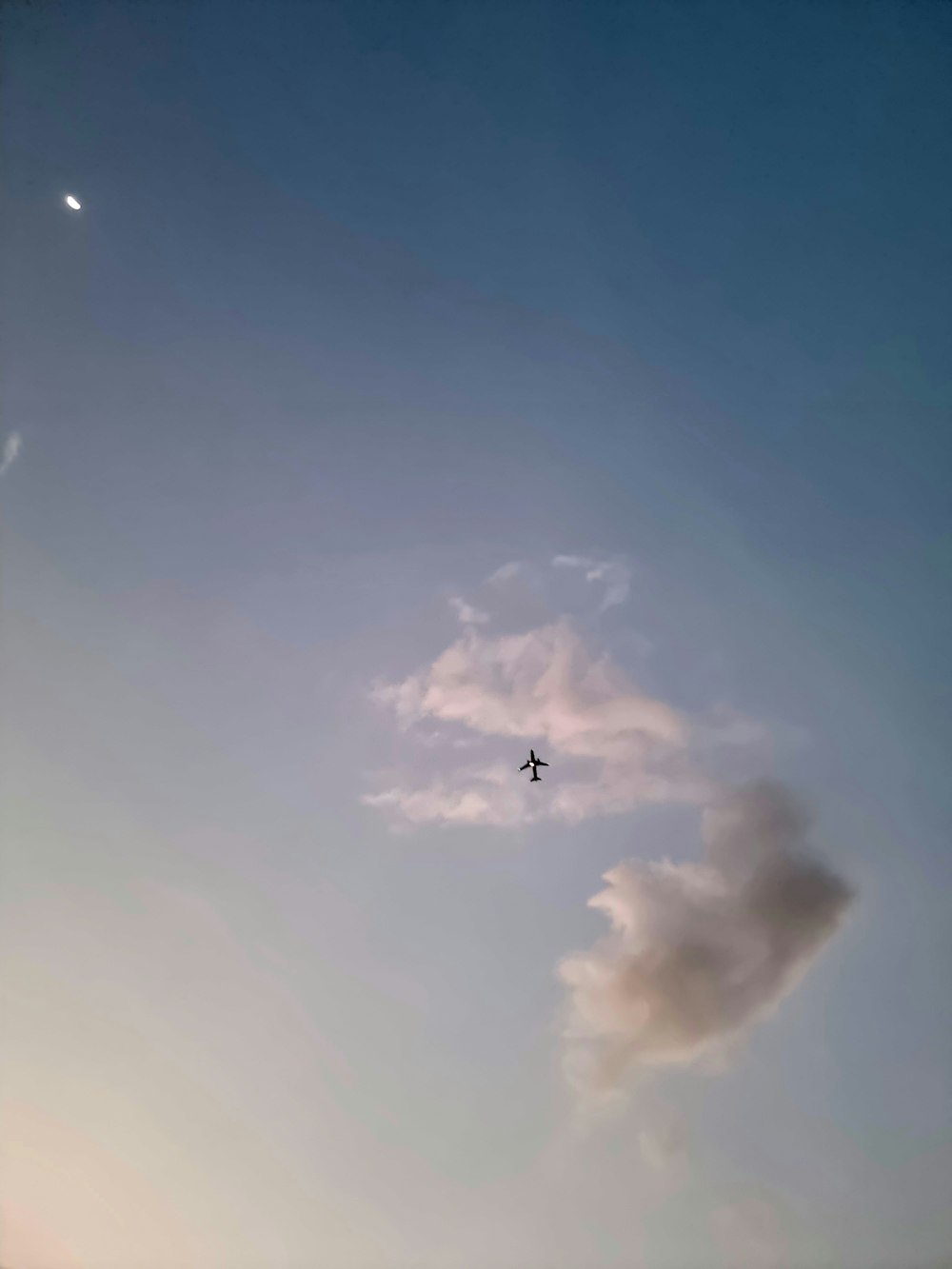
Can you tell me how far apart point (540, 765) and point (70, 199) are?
108766 millimetres

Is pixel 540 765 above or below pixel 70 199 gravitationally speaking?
below

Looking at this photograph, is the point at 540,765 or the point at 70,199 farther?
the point at 540,765

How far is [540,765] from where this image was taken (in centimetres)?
13588

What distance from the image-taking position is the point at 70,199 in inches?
4250
